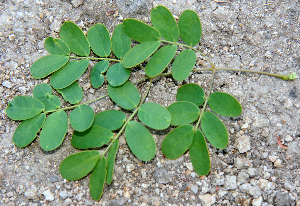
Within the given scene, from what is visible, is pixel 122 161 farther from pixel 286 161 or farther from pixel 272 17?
pixel 272 17

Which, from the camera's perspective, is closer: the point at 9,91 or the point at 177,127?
the point at 177,127

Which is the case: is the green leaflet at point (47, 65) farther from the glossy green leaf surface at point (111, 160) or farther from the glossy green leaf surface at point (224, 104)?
the glossy green leaf surface at point (224, 104)

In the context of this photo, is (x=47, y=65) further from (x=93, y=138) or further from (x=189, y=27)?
(x=189, y=27)

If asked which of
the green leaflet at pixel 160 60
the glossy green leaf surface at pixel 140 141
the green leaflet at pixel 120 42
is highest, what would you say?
the green leaflet at pixel 120 42

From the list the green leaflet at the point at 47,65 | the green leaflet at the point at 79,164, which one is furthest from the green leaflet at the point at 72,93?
the green leaflet at the point at 79,164

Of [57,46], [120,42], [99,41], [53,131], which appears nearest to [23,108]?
[53,131]

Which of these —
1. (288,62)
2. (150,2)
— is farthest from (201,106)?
(150,2)
